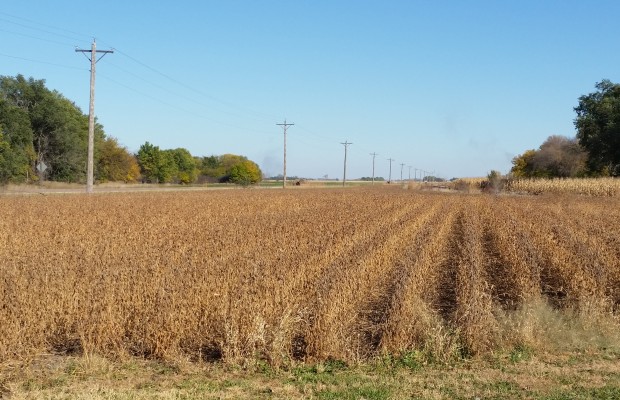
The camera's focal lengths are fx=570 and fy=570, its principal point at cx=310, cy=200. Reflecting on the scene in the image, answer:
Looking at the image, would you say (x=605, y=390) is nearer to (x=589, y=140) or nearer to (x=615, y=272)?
(x=615, y=272)

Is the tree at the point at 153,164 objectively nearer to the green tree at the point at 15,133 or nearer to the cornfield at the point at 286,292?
the green tree at the point at 15,133

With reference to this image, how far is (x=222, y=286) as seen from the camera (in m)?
8.34

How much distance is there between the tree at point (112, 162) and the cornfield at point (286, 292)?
2832 inches

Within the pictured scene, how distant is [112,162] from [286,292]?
84.2 m

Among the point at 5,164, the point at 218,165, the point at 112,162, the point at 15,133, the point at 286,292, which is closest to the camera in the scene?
the point at 286,292

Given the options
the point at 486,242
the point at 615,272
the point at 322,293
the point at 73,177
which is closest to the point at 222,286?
the point at 322,293

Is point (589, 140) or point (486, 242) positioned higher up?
point (589, 140)

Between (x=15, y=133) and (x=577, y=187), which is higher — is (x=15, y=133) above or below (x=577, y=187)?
above

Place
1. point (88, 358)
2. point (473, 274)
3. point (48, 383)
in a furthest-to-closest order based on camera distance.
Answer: point (473, 274) → point (88, 358) → point (48, 383)

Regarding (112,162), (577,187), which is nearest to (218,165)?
(112,162)

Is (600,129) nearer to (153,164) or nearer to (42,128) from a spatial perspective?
(42,128)

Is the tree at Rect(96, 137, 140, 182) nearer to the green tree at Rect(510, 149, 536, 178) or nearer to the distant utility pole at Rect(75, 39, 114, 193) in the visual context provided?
the distant utility pole at Rect(75, 39, 114, 193)

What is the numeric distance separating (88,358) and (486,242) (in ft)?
44.9

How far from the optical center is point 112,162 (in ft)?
285
